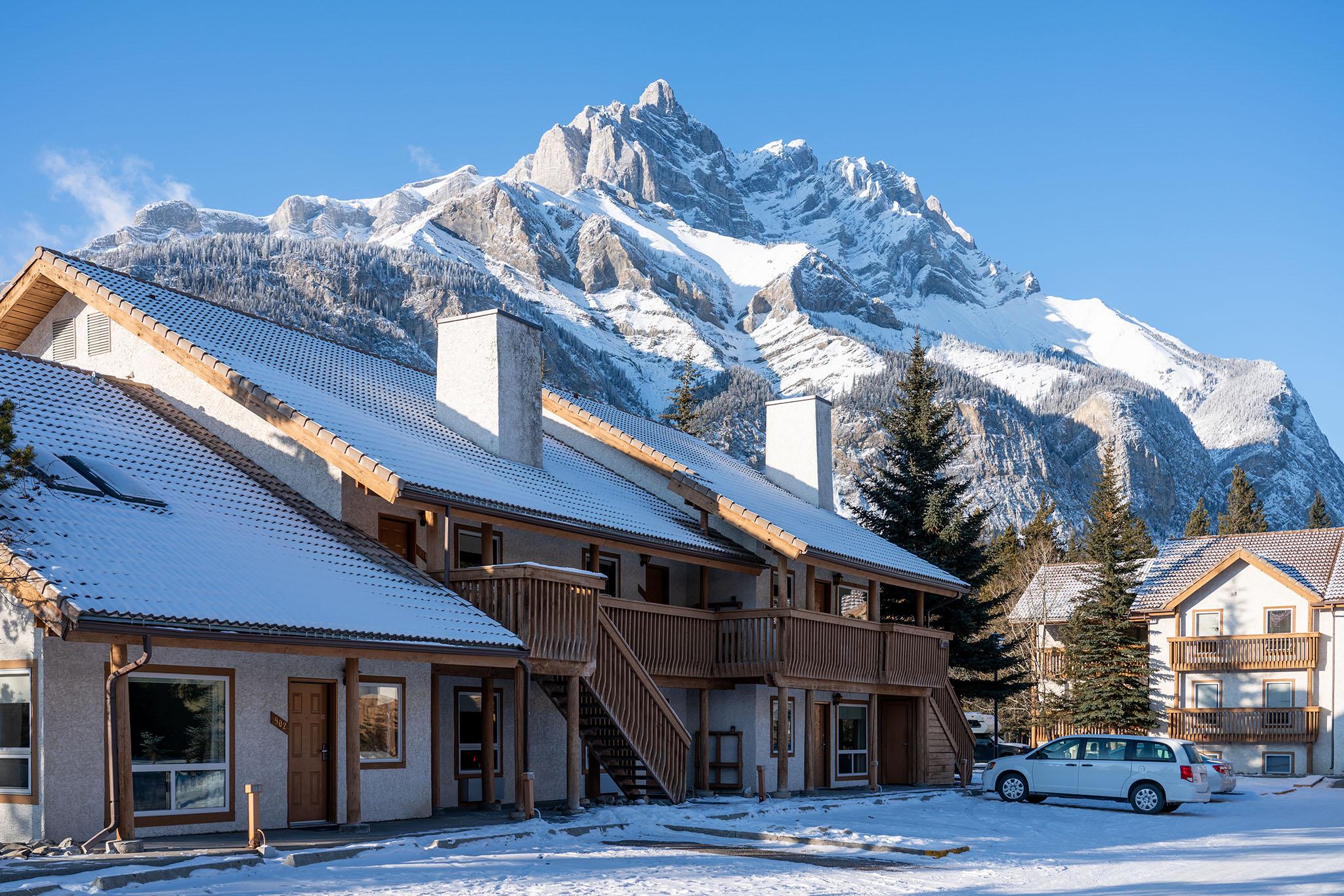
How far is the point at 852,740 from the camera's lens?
3134 cm

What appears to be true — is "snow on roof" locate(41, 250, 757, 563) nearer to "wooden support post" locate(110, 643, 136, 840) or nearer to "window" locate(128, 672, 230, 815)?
"window" locate(128, 672, 230, 815)

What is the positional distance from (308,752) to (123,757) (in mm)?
3555

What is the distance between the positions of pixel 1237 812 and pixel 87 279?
22.7 metres

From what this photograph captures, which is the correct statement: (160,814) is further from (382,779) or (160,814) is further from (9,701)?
(382,779)

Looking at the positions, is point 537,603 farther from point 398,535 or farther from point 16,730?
point 16,730

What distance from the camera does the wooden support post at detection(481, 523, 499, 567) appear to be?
2083 cm

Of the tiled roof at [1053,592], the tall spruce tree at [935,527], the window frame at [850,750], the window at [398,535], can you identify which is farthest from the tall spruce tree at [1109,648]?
the window at [398,535]

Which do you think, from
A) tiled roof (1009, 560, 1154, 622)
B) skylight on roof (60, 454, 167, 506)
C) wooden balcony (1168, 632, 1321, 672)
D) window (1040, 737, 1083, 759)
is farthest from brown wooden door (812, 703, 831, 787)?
tiled roof (1009, 560, 1154, 622)

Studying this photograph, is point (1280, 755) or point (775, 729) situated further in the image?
point (1280, 755)

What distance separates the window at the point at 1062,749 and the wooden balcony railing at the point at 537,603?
11140mm

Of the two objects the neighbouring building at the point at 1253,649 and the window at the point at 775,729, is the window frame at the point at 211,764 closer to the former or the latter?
the window at the point at 775,729

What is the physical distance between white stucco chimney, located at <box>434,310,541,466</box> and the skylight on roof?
7.73m

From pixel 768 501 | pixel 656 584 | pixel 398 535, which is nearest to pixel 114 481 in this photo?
pixel 398 535

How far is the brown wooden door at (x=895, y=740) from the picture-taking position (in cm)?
3231
